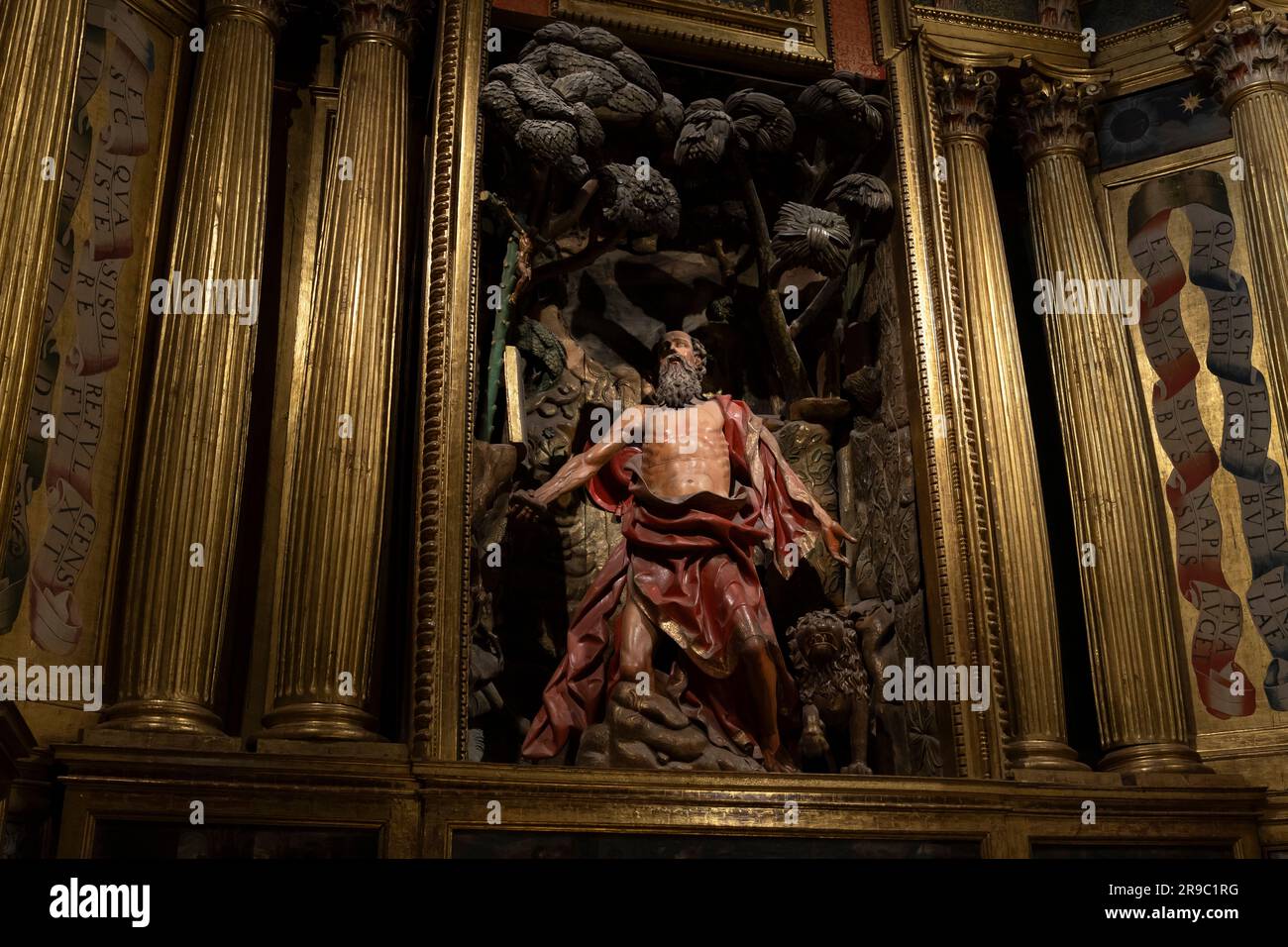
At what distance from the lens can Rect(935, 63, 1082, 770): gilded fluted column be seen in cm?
688

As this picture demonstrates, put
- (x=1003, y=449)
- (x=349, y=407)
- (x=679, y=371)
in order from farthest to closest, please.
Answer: (x=679, y=371), (x=1003, y=449), (x=349, y=407)

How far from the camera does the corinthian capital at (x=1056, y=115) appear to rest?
325 inches

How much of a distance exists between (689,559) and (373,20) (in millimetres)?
3248

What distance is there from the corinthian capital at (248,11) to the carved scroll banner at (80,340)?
0.36 metres

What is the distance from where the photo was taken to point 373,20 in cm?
720

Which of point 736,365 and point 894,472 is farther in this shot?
point 736,365

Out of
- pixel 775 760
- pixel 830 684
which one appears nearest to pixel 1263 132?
pixel 830 684

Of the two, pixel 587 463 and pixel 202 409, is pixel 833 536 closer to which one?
pixel 587 463

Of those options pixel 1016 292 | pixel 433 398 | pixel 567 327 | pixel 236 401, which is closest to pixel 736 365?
pixel 567 327

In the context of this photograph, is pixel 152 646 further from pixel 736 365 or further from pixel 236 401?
pixel 736 365

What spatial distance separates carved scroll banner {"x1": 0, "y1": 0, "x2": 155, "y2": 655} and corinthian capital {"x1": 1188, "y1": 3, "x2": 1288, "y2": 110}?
5906 mm

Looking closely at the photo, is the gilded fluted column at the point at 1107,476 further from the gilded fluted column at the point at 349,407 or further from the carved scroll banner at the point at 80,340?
the carved scroll banner at the point at 80,340

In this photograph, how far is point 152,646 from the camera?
5.69m

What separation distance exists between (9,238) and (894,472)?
4531mm
